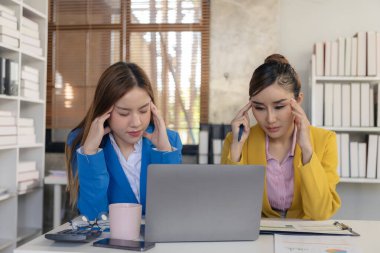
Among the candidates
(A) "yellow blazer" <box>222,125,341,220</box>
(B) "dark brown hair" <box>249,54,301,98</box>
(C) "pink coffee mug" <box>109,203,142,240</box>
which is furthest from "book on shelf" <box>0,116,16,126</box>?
(C) "pink coffee mug" <box>109,203,142,240</box>

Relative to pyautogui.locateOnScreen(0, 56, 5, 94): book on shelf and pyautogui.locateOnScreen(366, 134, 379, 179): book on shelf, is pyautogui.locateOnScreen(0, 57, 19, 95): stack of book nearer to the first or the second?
pyautogui.locateOnScreen(0, 56, 5, 94): book on shelf

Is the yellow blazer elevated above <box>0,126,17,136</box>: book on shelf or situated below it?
below

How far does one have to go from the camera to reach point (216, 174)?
3.54 ft

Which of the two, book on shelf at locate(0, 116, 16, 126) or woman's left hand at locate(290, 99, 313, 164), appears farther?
book on shelf at locate(0, 116, 16, 126)

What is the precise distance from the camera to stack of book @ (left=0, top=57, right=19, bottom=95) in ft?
9.36

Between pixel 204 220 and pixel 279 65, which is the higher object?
pixel 279 65

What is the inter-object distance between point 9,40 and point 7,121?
20.8 inches

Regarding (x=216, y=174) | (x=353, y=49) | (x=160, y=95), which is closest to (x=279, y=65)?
(x=216, y=174)

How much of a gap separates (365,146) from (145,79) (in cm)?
204

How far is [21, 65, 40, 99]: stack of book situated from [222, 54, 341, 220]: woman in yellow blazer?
1.96 metres

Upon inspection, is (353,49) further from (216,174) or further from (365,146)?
(216,174)

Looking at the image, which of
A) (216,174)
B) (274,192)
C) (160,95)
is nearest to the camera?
(216,174)

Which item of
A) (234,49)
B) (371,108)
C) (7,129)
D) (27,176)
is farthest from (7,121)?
(371,108)

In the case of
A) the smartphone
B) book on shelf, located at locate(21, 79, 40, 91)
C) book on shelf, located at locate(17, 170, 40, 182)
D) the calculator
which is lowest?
book on shelf, located at locate(17, 170, 40, 182)
